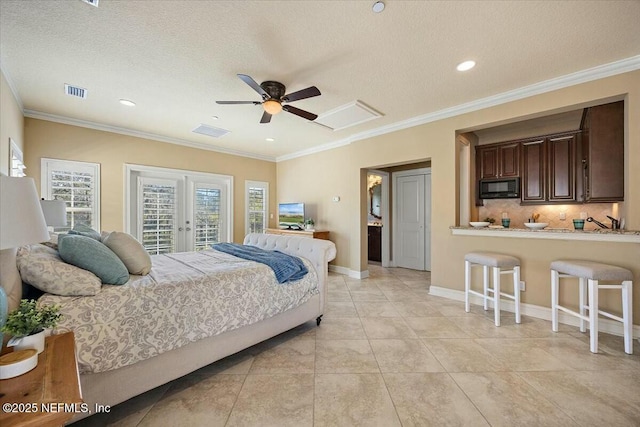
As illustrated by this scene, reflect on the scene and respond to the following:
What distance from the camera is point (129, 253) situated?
6.28ft

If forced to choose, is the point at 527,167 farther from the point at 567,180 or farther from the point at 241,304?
the point at 241,304

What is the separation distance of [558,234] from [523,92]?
1.70m

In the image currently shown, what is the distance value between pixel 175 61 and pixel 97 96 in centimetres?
157

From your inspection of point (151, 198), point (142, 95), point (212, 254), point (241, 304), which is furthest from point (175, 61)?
point (151, 198)

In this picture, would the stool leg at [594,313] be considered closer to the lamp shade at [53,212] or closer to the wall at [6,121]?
the lamp shade at [53,212]

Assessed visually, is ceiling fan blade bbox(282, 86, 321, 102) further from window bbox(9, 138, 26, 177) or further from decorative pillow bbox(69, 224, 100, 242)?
window bbox(9, 138, 26, 177)

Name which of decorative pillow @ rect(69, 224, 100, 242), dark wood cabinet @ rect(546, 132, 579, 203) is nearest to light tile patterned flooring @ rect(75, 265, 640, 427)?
decorative pillow @ rect(69, 224, 100, 242)

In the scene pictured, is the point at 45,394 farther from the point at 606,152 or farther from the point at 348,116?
the point at 606,152

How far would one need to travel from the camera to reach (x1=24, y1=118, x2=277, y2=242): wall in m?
3.70

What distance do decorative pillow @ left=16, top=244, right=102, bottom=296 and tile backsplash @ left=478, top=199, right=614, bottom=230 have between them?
5.25 metres

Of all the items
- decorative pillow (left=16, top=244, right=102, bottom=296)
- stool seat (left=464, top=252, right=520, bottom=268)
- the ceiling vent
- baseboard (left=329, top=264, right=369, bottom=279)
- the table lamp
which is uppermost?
the ceiling vent

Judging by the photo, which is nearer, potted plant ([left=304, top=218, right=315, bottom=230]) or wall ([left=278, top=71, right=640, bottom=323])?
wall ([left=278, top=71, right=640, bottom=323])

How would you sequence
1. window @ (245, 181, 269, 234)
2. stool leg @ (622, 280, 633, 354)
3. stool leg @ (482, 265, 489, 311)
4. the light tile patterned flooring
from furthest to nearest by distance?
window @ (245, 181, 269, 234), stool leg @ (482, 265, 489, 311), stool leg @ (622, 280, 633, 354), the light tile patterned flooring

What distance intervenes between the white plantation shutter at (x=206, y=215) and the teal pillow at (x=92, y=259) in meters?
3.80
